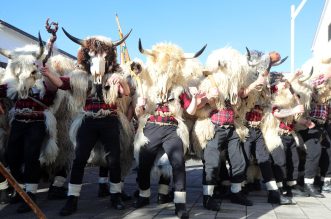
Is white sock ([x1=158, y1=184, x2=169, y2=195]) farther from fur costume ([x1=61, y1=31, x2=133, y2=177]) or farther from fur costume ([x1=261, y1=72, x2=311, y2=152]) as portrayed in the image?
fur costume ([x1=261, y1=72, x2=311, y2=152])

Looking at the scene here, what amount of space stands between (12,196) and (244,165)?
2.89 m

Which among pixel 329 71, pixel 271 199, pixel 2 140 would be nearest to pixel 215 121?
pixel 271 199

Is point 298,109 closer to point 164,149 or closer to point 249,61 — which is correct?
point 249,61

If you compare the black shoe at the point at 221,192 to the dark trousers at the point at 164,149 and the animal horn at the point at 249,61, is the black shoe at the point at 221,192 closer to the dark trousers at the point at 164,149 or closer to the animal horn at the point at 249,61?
the dark trousers at the point at 164,149

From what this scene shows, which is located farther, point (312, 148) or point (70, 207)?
point (312, 148)

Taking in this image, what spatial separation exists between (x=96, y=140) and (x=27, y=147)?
2.67ft

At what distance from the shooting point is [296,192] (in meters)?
5.77

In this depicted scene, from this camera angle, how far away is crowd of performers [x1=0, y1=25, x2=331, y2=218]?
14.7 ft

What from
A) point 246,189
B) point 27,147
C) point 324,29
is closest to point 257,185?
point 246,189

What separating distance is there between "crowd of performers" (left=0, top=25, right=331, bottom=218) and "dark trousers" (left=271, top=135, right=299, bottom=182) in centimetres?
1

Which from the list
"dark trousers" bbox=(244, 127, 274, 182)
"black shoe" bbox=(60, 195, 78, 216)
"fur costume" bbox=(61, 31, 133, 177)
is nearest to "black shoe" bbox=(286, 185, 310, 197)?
"dark trousers" bbox=(244, 127, 274, 182)

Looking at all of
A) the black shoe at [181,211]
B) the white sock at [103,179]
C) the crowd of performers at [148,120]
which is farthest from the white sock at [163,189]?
the white sock at [103,179]

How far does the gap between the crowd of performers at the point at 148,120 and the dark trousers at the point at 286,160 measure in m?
0.01

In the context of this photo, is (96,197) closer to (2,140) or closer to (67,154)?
(67,154)
